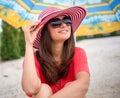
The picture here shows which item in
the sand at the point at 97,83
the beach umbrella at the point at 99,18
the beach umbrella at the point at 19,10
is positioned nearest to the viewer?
the beach umbrella at the point at 19,10

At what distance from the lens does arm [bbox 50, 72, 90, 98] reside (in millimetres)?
2475

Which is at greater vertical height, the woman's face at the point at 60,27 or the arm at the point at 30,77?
the woman's face at the point at 60,27

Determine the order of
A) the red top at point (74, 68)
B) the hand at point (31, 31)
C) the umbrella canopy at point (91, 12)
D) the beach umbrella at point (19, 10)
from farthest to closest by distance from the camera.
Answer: the umbrella canopy at point (91, 12) < the beach umbrella at point (19, 10) < the red top at point (74, 68) < the hand at point (31, 31)

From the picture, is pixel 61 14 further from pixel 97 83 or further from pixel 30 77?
pixel 97 83

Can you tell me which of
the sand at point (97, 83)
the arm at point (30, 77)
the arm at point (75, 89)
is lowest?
the sand at point (97, 83)

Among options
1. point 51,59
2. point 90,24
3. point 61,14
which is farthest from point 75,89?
point 90,24

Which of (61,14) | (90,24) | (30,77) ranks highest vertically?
(61,14)

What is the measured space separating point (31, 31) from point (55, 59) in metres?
0.41

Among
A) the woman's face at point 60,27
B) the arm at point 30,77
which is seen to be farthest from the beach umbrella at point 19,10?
the arm at point 30,77

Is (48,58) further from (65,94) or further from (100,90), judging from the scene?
(100,90)

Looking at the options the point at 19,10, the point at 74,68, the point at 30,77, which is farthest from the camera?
the point at 19,10

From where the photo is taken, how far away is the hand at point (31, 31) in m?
2.59

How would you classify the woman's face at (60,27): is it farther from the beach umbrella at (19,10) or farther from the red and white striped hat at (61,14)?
the beach umbrella at (19,10)

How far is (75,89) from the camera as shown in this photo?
8.22 ft
